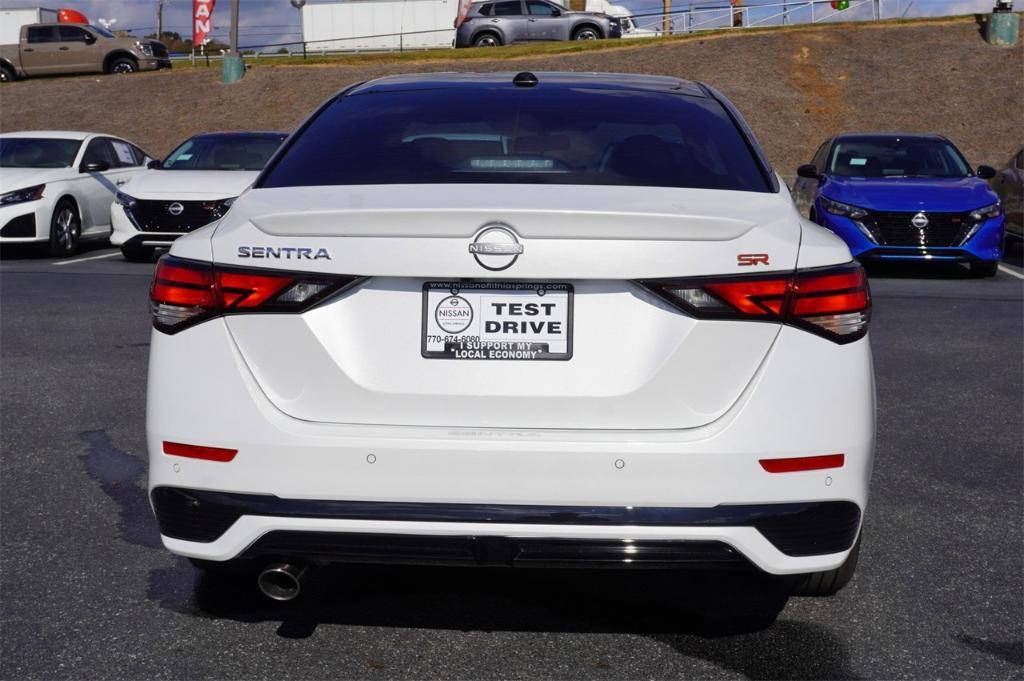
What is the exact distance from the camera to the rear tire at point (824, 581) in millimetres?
4031

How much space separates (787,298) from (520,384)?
674 mm

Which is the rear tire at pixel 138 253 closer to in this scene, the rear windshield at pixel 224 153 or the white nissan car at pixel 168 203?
the white nissan car at pixel 168 203

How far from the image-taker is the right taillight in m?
3.21

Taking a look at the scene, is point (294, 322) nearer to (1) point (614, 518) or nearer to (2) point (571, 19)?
(1) point (614, 518)

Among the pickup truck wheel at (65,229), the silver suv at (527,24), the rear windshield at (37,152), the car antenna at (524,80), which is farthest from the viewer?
the silver suv at (527,24)

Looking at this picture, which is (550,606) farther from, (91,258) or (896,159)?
(91,258)

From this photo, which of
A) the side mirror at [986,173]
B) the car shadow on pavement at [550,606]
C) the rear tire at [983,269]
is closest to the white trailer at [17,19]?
the side mirror at [986,173]

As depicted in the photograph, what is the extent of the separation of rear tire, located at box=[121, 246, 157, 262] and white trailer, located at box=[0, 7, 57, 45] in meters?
39.2

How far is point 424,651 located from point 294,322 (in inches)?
41.4

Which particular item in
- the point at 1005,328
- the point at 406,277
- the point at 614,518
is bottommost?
the point at 1005,328

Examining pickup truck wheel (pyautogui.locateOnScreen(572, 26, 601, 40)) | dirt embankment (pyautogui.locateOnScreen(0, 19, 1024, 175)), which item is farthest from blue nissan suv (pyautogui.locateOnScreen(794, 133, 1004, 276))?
pickup truck wheel (pyautogui.locateOnScreen(572, 26, 601, 40))

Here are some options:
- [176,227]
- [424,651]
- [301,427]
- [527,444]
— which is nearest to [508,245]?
[527,444]

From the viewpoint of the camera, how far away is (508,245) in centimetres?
319

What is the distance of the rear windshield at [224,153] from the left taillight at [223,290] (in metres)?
12.7
